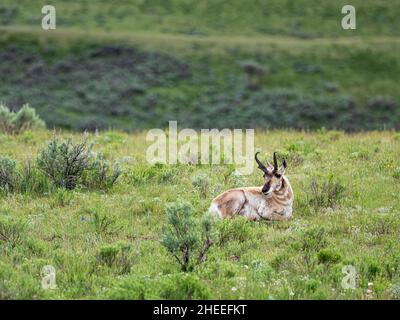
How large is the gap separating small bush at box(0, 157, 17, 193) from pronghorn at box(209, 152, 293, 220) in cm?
387

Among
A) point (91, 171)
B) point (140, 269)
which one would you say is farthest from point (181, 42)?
point (140, 269)

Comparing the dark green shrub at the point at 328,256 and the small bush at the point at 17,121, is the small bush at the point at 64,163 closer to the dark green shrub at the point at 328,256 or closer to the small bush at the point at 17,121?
the dark green shrub at the point at 328,256

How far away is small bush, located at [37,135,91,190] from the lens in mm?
12039

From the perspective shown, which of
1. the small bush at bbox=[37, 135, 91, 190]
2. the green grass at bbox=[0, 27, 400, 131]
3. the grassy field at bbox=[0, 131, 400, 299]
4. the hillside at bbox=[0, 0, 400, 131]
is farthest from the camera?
the hillside at bbox=[0, 0, 400, 131]

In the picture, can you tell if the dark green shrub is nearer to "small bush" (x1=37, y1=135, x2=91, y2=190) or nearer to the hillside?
"small bush" (x1=37, y1=135, x2=91, y2=190)

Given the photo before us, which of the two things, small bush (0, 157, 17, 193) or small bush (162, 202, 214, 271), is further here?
small bush (0, 157, 17, 193)

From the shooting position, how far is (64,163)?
480 inches

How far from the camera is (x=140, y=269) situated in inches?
310

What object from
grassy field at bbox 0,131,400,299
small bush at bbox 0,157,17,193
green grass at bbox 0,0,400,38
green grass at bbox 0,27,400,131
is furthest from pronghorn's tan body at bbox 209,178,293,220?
green grass at bbox 0,0,400,38

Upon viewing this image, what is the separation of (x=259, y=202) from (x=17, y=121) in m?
12.1

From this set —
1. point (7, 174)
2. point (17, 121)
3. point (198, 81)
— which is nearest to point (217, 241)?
point (7, 174)

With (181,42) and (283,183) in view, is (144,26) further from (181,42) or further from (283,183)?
(283,183)

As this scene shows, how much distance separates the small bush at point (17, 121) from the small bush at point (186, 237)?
36.3ft

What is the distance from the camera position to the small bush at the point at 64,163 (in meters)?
12.0
